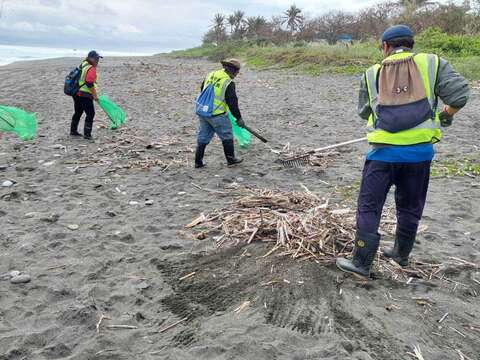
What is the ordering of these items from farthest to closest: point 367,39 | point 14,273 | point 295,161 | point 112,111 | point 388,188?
1. point 367,39
2. point 112,111
3. point 295,161
4. point 14,273
5. point 388,188

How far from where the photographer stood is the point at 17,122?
820 cm

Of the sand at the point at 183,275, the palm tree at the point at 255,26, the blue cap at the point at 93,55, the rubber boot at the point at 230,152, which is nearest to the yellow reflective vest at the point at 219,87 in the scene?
the rubber boot at the point at 230,152

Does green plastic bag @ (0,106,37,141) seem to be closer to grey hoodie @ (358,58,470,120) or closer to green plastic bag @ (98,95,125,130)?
green plastic bag @ (98,95,125,130)

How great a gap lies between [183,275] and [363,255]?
160cm

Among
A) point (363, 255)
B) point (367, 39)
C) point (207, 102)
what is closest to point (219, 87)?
point (207, 102)

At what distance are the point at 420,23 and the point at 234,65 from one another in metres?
26.3

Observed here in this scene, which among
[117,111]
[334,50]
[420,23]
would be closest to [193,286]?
[117,111]

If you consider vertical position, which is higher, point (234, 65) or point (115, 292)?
point (234, 65)

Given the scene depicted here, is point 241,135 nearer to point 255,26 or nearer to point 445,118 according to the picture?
point 445,118

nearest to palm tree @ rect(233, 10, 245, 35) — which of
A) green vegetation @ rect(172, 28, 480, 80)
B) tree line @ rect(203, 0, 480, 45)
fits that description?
tree line @ rect(203, 0, 480, 45)

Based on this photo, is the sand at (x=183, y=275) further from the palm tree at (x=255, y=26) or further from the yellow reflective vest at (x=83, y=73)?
the palm tree at (x=255, y=26)

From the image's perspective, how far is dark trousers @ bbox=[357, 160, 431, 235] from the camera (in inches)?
145

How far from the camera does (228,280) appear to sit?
3.90m

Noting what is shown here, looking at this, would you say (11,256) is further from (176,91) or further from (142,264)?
(176,91)
